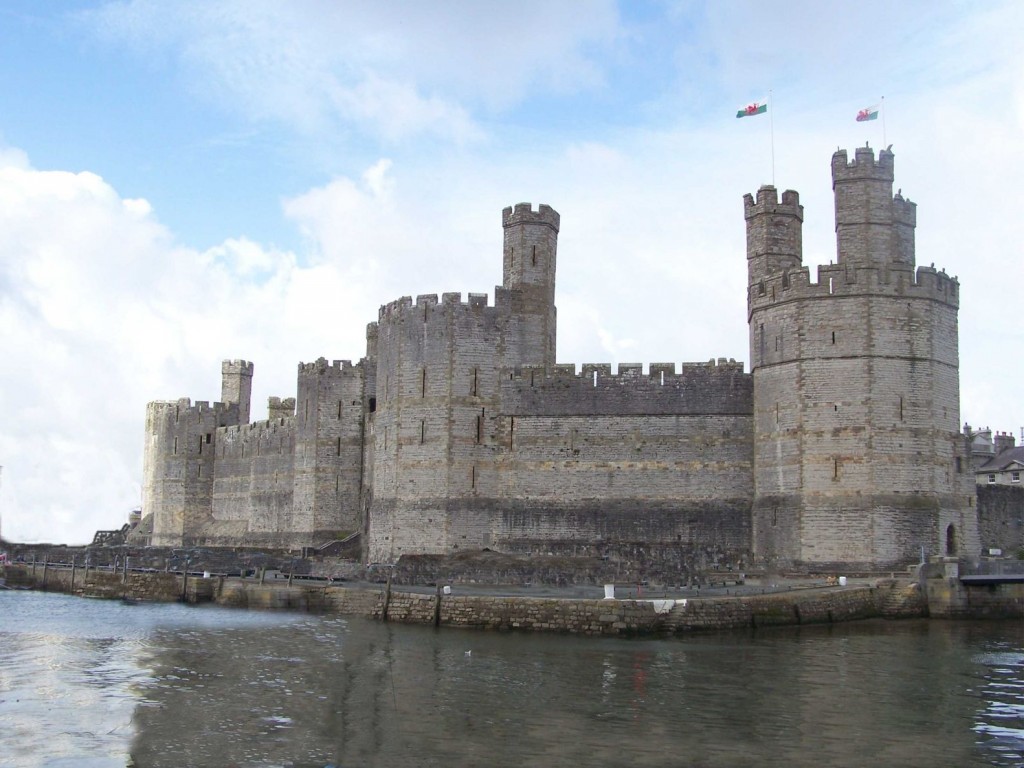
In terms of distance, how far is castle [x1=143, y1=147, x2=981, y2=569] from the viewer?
35.8 m

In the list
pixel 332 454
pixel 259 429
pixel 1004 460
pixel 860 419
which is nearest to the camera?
pixel 860 419

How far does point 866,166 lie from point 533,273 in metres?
12.2

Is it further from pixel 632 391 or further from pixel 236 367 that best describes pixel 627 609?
pixel 236 367

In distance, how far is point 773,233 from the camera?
4094 centimetres

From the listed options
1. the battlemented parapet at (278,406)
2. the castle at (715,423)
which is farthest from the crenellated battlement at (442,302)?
the battlemented parapet at (278,406)

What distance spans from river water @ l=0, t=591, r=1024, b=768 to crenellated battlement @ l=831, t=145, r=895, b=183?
15.1 m

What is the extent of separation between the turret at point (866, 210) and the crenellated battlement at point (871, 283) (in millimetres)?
1691

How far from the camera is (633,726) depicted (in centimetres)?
1930

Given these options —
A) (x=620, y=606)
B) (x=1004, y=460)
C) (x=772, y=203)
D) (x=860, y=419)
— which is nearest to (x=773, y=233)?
(x=772, y=203)

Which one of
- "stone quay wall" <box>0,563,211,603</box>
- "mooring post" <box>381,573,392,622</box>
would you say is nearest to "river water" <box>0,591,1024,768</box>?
"mooring post" <box>381,573,392,622</box>

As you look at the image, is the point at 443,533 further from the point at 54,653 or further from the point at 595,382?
the point at 54,653

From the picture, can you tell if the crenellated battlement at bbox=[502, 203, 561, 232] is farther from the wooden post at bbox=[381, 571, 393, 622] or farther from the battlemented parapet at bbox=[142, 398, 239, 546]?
the battlemented parapet at bbox=[142, 398, 239, 546]

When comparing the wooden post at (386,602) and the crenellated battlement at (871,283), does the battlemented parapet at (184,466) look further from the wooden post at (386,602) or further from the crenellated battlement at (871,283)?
the crenellated battlement at (871,283)

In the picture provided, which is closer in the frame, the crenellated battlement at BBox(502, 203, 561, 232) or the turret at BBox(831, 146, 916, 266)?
the turret at BBox(831, 146, 916, 266)
